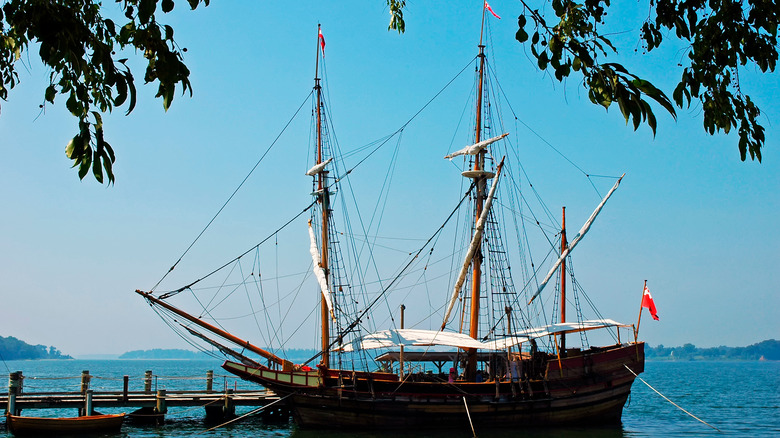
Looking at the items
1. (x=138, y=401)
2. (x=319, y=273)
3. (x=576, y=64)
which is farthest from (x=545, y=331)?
(x=576, y=64)

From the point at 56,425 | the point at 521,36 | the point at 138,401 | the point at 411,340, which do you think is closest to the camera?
the point at 521,36

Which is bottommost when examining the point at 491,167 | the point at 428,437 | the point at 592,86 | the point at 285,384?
the point at 428,437

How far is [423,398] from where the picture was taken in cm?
3269

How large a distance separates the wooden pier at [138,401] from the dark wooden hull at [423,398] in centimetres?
369

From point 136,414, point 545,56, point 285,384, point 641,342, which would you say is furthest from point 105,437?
point 545,56

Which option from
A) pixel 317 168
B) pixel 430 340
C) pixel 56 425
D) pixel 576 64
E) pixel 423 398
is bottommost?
pixel 56 425

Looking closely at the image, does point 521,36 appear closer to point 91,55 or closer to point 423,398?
point 91,55

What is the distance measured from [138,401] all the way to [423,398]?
1306cm

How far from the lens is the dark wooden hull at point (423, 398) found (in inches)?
1280

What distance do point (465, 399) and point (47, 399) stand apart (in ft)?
60.0

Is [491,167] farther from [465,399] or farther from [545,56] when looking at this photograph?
[545,56]

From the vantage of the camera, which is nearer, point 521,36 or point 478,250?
point 521,36

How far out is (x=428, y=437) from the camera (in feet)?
103

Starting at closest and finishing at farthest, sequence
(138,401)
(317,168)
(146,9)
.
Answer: (146,9) → (138,401) → (317,168)
